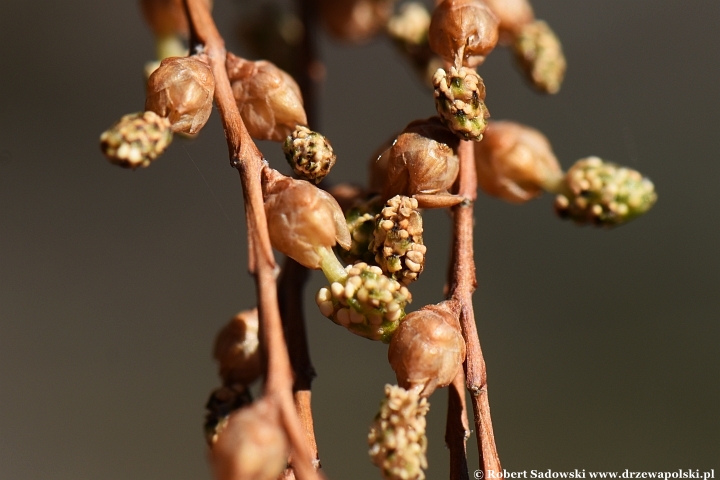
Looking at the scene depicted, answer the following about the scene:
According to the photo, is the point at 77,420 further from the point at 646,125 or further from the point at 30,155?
the point at 646,125

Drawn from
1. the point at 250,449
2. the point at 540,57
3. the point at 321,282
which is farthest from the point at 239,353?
the point at 321,282

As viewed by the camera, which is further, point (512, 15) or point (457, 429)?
point (512, 15)

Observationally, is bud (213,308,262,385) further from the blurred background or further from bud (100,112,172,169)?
the blurred background

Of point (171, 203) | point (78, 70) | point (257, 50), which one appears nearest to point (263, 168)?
A: point (257, 50)

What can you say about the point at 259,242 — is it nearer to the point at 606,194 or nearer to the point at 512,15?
the point at 606,194

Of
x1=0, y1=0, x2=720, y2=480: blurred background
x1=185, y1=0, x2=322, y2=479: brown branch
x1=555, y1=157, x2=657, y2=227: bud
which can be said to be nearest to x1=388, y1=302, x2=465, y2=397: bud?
x1=185, y1=0, x2=322, y2=479: brown branch

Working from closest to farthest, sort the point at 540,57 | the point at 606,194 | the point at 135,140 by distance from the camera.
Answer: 1. the point at 135,140
2. the point at 606,194
3. the point at 540,57

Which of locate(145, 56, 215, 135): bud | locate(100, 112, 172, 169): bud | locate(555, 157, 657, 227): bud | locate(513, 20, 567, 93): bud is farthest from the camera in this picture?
locate(513, 20, 567, 93): bud
